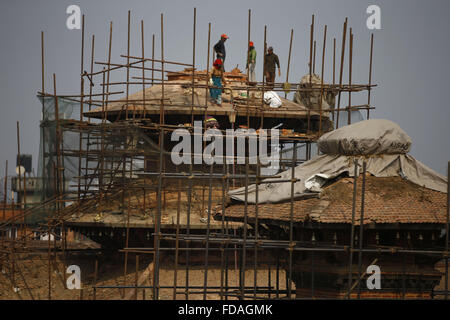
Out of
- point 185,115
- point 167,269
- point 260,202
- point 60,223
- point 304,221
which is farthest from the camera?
point 185,115

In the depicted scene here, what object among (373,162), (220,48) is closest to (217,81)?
(220,48)

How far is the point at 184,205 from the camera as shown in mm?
27609

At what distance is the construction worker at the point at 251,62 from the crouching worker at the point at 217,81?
1820 millimetres

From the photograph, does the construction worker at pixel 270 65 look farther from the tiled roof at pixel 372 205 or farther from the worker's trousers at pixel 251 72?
the tiled roof at pixel 372 205

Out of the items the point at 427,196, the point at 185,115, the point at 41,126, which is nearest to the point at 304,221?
the point at 427,196

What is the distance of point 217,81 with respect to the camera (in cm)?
2953

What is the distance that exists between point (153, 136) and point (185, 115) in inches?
61.6

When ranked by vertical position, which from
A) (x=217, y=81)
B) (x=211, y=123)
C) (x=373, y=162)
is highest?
(x=217, y=81)

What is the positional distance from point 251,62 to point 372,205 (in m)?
17.1

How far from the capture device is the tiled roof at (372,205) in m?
15.1

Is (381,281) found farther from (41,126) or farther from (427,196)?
(41,126)

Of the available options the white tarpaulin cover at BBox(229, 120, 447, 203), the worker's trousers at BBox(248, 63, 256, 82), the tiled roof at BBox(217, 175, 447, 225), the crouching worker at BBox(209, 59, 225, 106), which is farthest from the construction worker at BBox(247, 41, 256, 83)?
the tiled roof at BBox(217, 175, 447, 225)

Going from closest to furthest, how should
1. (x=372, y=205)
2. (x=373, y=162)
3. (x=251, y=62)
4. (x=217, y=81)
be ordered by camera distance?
(x=372, y=205), (x=373, y=162), (x=217, y=81), (x=251, y=62)

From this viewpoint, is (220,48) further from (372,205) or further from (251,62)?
(372,205)
